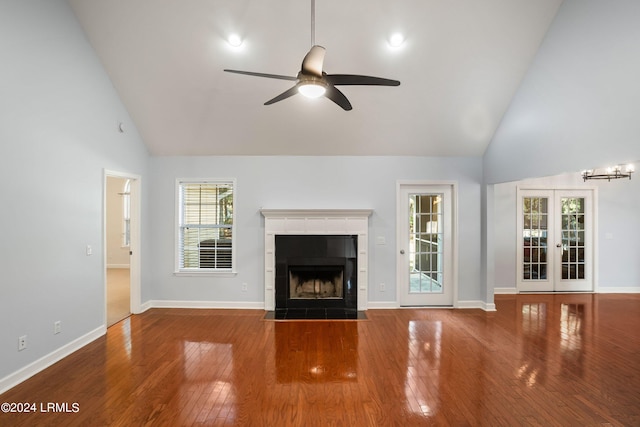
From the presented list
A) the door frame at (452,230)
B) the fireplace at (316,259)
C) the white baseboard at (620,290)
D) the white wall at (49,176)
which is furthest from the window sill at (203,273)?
the white baseboard at (620,290)

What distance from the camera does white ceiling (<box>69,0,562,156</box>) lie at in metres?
3.38

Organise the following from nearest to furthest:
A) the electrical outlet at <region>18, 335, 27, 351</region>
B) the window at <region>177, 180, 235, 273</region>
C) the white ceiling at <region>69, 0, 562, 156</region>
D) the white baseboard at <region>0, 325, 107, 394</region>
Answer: the white baseboard at <region>0, 325, 107, 394</region> < the electrical outlet at <region>18, 335, 27, 351</region> < the white ceiling at <region>69, 0, 562, 156</region> < the window at <region>177, 180, 235, 273</region>

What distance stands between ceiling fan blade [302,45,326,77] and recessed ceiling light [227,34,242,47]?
1705mm

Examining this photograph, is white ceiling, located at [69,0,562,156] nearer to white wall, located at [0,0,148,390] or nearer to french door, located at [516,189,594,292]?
white wall, located at [0,0,148,390]

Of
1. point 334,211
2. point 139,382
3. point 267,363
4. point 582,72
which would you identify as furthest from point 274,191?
point 582,72

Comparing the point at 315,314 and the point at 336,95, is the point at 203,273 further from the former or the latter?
the point at 336,95

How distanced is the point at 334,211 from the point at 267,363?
7.87ft

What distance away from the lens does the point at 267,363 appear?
327cm

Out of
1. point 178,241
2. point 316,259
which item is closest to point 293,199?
point 316,259

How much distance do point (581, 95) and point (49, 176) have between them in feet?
17.4

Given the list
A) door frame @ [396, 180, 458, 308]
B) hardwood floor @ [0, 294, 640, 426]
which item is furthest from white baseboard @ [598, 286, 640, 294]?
door frame @ [396, 180, 458, 308]

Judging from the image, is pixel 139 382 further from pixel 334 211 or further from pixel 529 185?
pixel 529 185

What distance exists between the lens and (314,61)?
7.46ft

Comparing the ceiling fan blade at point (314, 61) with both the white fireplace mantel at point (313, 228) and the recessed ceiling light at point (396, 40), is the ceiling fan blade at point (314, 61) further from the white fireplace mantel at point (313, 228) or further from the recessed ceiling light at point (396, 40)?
the white fireplace mantel at point (313, 228)
